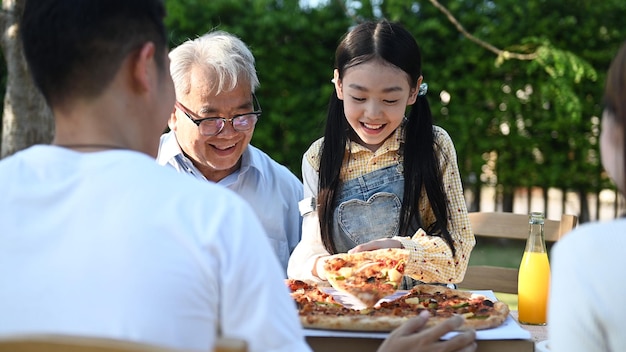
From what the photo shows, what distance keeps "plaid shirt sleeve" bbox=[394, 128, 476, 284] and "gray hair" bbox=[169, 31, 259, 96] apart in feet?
2.73

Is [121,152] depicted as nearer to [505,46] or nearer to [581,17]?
[505,46]

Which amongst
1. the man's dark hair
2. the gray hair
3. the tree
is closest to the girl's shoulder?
the gray hair

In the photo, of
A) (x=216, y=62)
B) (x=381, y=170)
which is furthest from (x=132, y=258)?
(x=216, y=62)

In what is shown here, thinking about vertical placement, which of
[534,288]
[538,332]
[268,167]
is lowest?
[538,332]

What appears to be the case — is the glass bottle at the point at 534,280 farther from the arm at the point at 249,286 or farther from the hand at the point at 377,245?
the arm at the point at 249,286

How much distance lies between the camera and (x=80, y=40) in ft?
5.58

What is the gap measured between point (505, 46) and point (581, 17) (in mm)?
1080

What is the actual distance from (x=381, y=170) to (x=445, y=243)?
418mm

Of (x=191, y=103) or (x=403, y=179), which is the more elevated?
(x=191, y=103)

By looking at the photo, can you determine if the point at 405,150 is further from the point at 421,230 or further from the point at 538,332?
the point at 538,332

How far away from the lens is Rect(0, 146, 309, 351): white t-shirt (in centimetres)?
152

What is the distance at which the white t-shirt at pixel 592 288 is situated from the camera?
149 centimetres

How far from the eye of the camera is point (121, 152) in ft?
5.32

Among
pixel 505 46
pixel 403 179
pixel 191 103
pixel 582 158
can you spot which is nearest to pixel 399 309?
pixel 403 179
